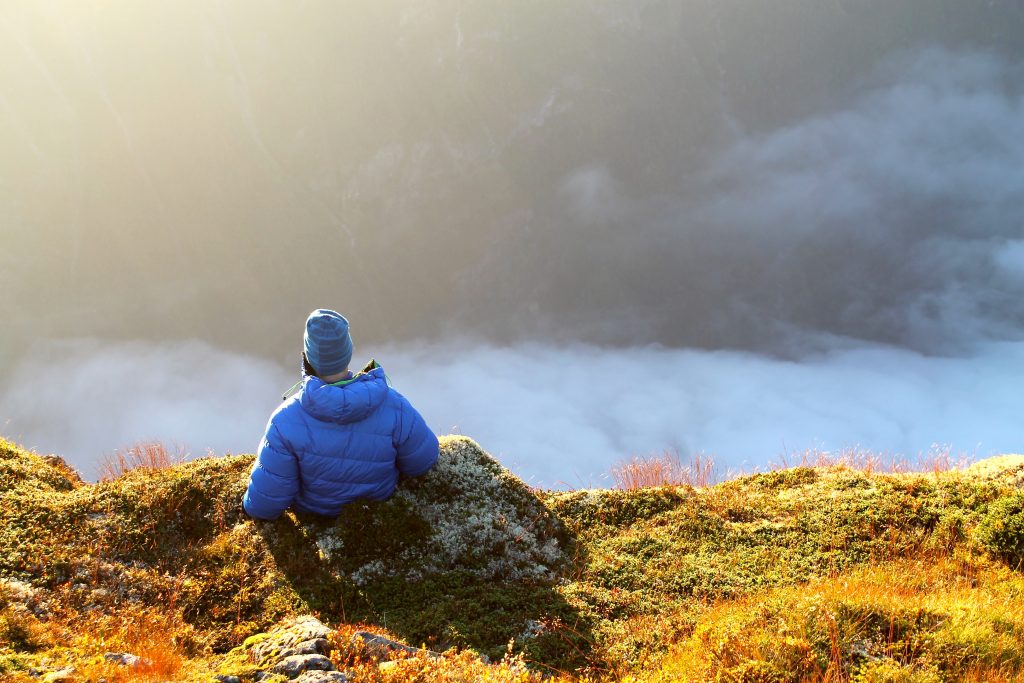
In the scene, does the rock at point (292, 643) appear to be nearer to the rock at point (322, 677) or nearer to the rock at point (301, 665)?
the rock at point (301, 665)

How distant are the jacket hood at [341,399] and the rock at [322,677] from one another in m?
3.45

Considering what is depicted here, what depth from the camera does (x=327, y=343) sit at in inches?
324

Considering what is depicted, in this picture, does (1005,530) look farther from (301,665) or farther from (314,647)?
(301,665)

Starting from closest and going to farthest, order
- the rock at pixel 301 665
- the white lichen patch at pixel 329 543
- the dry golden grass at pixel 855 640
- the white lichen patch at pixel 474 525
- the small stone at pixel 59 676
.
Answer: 1. the small stone at pixel 59 676
2. the rock at pixel 301 665
3. the dry golden grass at pixel 855 640
4. the white lichen patch at pixel 329 543
5. the white lichen patch at pixel 474 525

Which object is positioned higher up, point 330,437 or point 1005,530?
point 330,437

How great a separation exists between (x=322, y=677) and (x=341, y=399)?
3570mm

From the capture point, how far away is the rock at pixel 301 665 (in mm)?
5387

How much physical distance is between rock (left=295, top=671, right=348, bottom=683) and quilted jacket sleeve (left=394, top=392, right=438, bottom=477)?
4116 millimetres

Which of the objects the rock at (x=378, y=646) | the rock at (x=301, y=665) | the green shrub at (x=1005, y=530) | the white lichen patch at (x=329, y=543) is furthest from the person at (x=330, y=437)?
the green shrub at (x=1005, y=530)

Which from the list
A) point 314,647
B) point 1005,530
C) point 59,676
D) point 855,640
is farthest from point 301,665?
point 1005,530

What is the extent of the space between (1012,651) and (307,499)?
7.83m

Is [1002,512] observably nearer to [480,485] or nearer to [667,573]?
[667,573]

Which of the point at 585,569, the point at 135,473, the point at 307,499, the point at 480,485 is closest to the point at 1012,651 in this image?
the point at 585,569

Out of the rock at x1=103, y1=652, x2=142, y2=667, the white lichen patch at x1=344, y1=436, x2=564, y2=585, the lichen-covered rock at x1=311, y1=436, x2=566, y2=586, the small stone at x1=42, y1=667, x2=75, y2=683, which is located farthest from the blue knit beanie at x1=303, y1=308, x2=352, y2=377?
the small stone at x1=42, y1=667, x2=75, y2=683
